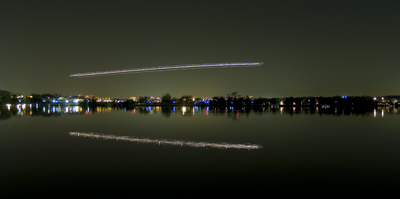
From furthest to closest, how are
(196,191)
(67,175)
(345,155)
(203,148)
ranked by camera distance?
(203,148) < (345,155) < (67,175) < (196,191)

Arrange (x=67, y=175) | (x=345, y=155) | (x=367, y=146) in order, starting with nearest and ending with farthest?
(x=67, y=175) → (x=345, y=155) → (x=367, y=146)

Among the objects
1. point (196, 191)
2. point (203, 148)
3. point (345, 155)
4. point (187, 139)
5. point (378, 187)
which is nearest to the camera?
point (196, 191)

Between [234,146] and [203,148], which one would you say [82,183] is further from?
[234,146]

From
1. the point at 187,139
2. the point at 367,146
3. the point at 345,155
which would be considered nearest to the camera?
the point at 345,155

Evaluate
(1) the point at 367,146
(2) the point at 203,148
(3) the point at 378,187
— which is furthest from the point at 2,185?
(1) the point at 367,146

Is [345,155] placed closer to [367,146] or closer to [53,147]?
[367,146]

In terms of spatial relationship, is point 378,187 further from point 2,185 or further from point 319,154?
point 2,185

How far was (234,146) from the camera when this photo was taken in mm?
11750

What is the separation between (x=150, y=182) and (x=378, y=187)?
5.86 metres

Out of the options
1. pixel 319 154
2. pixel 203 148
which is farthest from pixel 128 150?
pixel 319 154

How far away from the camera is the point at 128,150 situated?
10.6 m

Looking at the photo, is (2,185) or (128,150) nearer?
(2,185)

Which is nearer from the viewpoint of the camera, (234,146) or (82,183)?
(82,183)

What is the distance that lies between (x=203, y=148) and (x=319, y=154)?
4.72 meters
